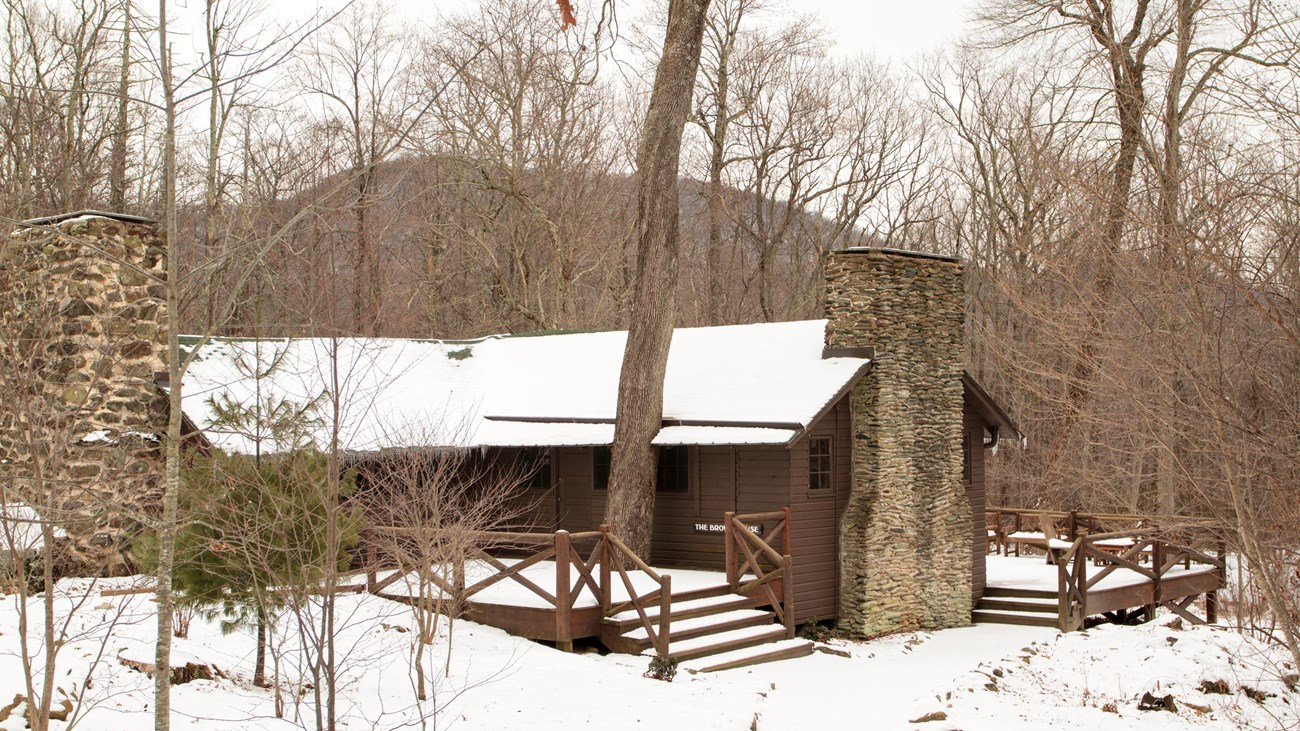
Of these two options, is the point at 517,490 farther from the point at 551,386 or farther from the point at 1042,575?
the point at 1042,575

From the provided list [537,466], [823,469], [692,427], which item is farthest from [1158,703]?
[537,466]

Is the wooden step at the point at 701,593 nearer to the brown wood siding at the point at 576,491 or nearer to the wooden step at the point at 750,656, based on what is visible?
the wooden step at the point at 750,656

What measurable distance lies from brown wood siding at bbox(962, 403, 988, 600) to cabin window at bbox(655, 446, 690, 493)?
16.4 ft

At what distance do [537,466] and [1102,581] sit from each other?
9757mm

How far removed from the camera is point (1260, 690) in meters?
12.0

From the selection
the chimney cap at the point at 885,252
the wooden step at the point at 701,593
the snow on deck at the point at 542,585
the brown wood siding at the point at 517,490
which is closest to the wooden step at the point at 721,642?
the wooden step at the point at 701,593

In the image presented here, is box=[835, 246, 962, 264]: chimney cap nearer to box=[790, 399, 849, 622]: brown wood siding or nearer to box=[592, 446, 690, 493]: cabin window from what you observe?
box=[790, 399, 849, 622]: brown wood siding

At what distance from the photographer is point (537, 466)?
1825cm

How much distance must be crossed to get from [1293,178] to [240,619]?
358 inches

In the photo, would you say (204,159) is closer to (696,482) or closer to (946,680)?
(696,482)

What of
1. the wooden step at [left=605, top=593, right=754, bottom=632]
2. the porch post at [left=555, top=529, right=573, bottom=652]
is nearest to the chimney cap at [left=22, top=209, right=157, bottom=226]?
the porch post at [left=555, top=529, right=573, bottom=652]

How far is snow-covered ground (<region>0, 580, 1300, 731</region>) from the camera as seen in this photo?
30.3 feet

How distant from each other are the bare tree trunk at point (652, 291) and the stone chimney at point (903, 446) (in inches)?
106

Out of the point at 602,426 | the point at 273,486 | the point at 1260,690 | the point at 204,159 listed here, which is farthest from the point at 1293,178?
the point at 204,159
